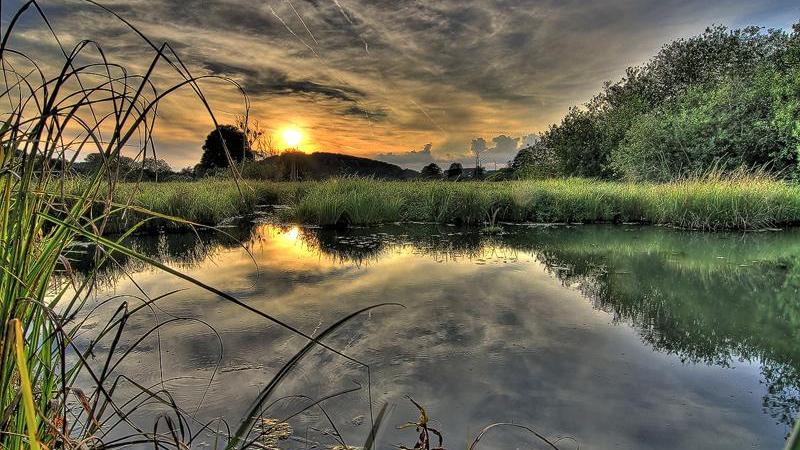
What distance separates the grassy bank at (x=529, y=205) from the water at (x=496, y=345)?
11.0ft

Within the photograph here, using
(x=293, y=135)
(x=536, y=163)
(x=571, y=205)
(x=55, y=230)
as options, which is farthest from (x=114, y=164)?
(x=536, y=163)

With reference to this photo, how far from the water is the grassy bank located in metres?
3.35

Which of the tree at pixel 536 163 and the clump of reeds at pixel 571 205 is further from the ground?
the tree at pixel 536 163

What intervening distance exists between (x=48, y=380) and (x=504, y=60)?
885 cm

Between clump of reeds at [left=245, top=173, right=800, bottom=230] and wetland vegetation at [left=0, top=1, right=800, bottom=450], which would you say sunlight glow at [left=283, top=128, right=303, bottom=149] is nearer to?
wetland vegetation at [left=0, top=1, right=800, bottom=450]

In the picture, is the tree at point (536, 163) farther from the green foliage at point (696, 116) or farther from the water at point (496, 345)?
the water at point (496, 345)

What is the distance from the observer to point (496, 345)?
2615mm

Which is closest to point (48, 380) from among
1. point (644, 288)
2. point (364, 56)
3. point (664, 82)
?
point (644, 288)

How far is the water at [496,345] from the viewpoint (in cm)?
182

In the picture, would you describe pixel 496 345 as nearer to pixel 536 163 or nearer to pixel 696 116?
pixel 696 116

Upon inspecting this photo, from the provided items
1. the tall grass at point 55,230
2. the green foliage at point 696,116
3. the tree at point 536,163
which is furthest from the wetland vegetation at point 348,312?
the tree at point 536,163

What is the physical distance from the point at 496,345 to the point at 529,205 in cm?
777

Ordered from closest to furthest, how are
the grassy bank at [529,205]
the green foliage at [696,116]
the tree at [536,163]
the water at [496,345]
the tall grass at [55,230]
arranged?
the tall grass at [55,230]
the water at [496,345]
the grassy bank at [529,205]
the green foliage at [696,116]
the tree at [536,163]

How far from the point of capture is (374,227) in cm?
845
